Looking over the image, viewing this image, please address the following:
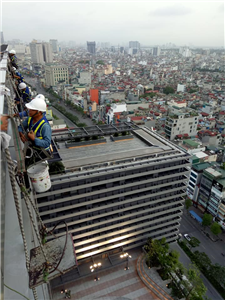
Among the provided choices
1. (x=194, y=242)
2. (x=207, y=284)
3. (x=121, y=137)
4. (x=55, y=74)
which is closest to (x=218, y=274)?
(x=207, y=284)

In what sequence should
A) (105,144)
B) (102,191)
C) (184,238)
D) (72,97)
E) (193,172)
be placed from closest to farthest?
(102,191), (105,144), (184,238), (193,172), (72,97)

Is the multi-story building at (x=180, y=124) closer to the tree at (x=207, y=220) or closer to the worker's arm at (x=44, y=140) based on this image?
the tree at (x=207, y=220)

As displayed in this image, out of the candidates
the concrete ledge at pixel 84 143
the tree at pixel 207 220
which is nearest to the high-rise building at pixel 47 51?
the concrete ledge at pixel 84 143

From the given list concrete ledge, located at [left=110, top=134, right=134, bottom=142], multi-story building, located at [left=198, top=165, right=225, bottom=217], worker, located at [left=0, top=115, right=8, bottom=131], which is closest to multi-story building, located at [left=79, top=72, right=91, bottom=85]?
multi-story building, located at [left=198, top=165, right=225, bottom=217]

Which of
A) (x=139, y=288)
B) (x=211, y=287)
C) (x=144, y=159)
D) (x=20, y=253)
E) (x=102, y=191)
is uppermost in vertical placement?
(x=20, y=253)

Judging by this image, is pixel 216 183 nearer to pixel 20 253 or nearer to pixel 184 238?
pixel 184 238

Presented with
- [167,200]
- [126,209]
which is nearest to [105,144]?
[126,209]

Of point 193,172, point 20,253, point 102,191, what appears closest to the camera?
point 20,253
